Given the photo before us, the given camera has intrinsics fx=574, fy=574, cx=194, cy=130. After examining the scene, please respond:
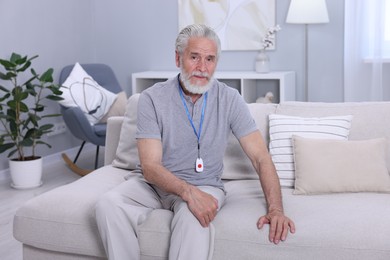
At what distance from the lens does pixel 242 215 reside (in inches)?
79.1

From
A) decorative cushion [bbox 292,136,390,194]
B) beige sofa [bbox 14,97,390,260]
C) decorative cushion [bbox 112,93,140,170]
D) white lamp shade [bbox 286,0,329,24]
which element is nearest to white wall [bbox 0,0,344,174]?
white lamp shade [bbox 286,0,329,24]

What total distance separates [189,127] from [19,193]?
7.00 ft

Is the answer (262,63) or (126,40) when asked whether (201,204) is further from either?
(126,40)

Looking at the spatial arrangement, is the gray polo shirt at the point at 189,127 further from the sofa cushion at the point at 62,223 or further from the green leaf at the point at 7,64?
the green leaf at the point at 7,64

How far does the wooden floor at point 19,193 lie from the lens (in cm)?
285

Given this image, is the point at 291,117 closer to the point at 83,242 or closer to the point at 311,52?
the point at 83,242

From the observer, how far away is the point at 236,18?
478 centimetres

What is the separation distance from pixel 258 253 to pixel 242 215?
0.52 ft

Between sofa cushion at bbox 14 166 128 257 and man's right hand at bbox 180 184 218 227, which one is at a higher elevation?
man's right hand at bbox 180 184 218 227

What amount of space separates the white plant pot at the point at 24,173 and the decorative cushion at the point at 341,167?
227 cm

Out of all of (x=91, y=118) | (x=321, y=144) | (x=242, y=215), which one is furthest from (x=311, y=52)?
(x=242, y=215)

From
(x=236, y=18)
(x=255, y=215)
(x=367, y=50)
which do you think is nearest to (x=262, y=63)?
(x=236, y=18)

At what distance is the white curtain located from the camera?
14.2ft

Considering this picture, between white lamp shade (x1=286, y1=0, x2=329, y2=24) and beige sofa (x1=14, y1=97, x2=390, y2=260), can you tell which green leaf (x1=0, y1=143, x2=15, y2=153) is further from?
white lamp shade (x1=286, y1=0, x2=329, y2=24)
